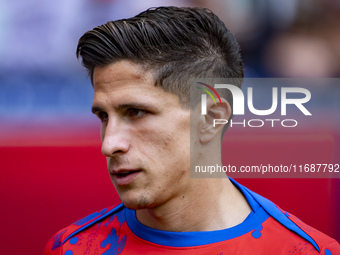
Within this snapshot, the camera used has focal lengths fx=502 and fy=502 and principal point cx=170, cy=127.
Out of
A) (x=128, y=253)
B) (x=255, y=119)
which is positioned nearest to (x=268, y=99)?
(x=255, y=119)

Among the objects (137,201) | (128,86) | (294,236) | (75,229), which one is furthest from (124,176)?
(294,236)

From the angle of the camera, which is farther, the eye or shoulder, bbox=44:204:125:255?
shoulder, bbox=44:204:125:255

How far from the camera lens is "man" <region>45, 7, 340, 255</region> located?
1298mm

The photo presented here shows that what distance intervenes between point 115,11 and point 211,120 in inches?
39.9

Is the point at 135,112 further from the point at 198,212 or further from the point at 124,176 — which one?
the point at 198,212

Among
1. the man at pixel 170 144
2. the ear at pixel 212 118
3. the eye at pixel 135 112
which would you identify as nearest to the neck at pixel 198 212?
the man at pixel 170 144

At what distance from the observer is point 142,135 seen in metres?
1.30

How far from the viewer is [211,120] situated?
140cm

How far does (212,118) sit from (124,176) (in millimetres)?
302

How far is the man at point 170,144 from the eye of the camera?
1298 mm

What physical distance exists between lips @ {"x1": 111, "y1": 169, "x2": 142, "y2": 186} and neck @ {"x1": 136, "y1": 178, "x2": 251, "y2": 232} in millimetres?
133

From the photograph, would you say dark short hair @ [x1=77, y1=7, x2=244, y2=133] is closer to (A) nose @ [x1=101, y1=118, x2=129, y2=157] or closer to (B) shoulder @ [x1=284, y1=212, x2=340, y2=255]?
(A) nose @ [x1=101, y1=118, x2=129, y2=157]

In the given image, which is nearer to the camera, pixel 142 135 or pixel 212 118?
pixel 142 135

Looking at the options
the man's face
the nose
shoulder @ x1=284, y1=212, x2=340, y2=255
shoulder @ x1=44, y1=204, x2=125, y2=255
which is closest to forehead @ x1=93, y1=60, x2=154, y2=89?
the man's face
